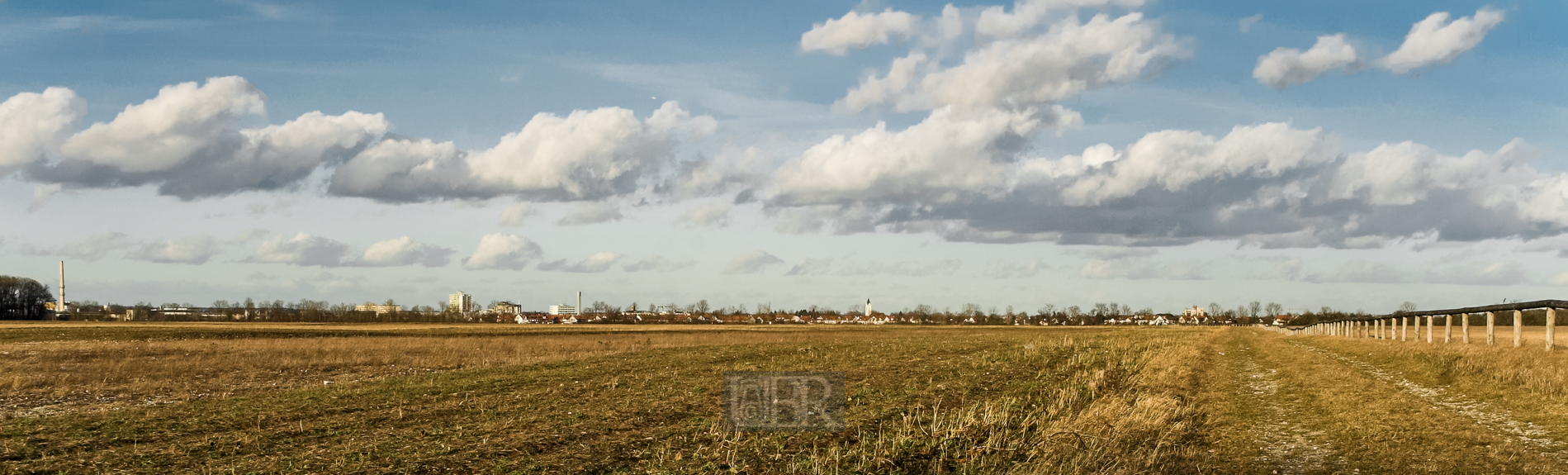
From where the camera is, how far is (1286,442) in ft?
42.7

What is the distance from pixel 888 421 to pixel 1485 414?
958 cm

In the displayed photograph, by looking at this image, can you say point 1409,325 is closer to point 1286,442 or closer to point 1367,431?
point 1367,431

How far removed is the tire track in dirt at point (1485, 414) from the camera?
11781 millimetres

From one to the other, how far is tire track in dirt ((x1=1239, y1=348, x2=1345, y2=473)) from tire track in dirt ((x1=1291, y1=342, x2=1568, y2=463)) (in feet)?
7.67

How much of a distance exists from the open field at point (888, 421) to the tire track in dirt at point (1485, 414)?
6cm

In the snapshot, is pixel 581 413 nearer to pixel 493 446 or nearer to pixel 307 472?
pixel 493 446

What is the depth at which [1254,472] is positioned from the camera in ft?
36.6

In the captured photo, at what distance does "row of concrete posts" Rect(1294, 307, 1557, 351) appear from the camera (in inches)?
901

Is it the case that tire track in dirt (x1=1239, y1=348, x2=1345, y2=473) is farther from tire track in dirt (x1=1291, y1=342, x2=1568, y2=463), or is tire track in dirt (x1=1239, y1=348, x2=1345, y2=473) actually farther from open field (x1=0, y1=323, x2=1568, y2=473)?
tire track in dirt (x1=1291, y1=342, x2=1568, y2=463)

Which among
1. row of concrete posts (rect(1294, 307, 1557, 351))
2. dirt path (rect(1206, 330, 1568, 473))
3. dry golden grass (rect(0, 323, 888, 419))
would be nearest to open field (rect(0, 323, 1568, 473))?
dirt path (rect(1206, 330, 1568, 473))

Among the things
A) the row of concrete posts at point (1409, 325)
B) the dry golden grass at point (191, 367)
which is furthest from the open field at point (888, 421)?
the row of concrete posts at point (1409, 325)

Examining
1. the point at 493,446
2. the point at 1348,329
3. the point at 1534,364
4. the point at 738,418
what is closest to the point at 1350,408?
the point at 1534,364

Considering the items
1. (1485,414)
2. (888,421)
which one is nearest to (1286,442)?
(1485,414)

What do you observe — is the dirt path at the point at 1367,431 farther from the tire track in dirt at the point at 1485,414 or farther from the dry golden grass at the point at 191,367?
the dry golden grass at the point at 191,367
